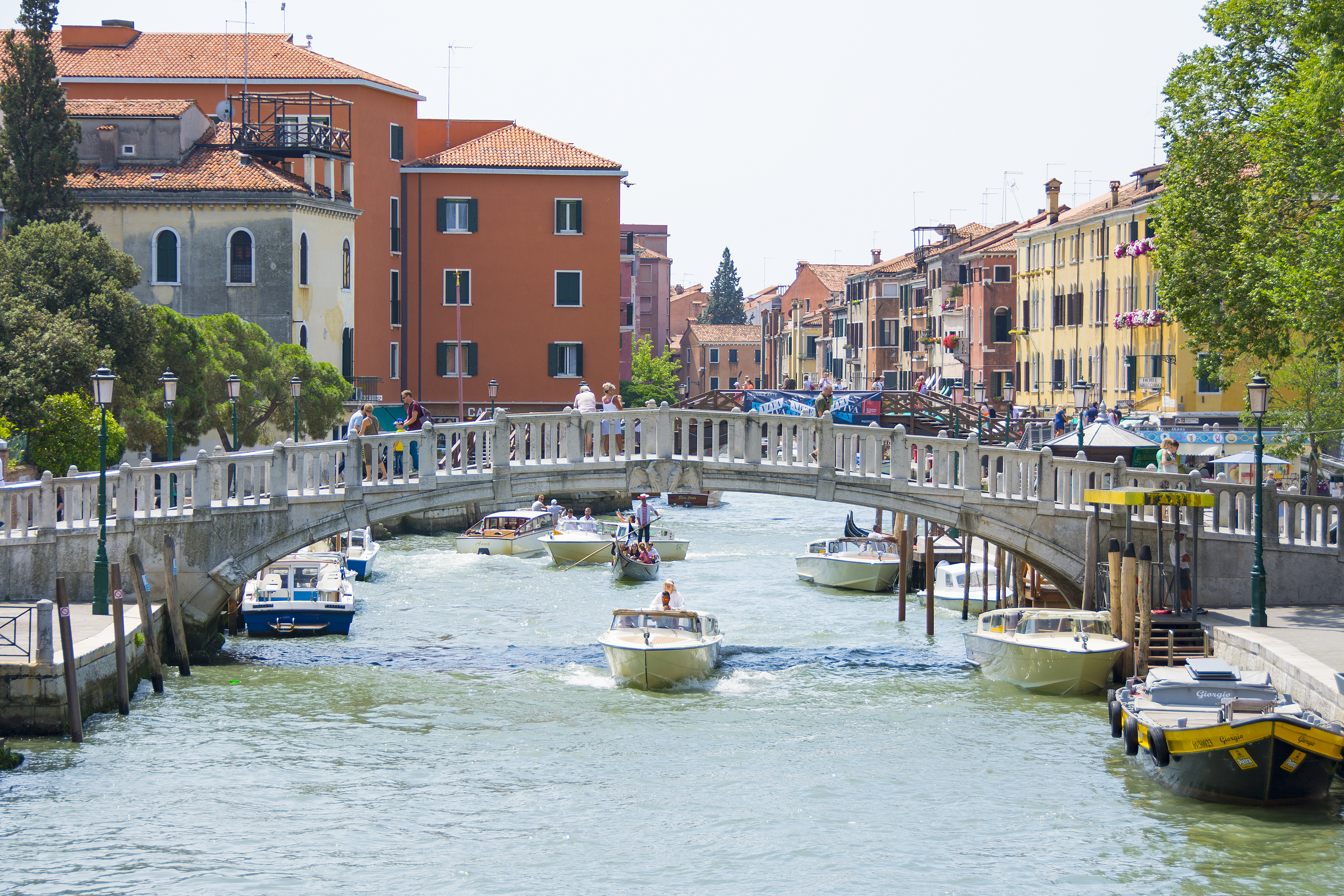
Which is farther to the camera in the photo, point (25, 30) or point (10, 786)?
point (25, 30)

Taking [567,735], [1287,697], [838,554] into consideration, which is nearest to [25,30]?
[838,554]

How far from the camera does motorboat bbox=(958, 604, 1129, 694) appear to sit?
22.2 metres

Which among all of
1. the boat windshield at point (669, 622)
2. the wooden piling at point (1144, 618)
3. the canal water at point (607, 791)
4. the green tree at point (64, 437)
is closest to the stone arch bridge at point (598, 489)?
the wooden piling at point (1144, 618)

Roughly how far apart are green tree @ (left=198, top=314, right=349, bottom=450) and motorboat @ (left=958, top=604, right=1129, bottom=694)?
18788 millimetres

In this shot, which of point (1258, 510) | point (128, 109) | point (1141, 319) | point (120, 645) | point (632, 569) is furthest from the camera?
point (1141, 319)

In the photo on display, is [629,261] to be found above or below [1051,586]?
above

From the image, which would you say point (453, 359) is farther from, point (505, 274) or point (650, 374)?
point (650, 374)

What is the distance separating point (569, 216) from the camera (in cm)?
5425

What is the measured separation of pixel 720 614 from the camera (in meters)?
31.9

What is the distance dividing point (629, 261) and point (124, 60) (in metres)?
36.9

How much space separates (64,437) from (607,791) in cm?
1402

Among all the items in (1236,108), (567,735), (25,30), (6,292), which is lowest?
(567,735)

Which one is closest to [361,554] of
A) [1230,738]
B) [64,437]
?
[64,437]

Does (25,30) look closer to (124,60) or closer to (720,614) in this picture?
(124,60)
